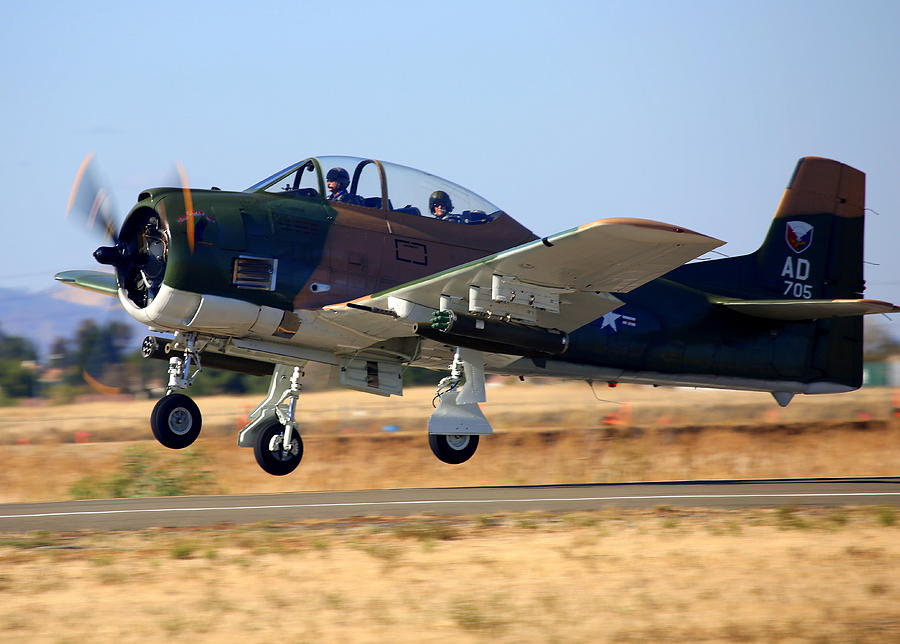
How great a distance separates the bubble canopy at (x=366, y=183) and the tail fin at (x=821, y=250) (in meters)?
5.79

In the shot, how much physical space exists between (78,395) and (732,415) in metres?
30.8

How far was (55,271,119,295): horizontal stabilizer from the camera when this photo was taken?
1550 centimetres

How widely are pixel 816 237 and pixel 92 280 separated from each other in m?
11.5

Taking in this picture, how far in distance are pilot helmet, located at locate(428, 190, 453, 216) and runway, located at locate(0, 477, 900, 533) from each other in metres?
3.68

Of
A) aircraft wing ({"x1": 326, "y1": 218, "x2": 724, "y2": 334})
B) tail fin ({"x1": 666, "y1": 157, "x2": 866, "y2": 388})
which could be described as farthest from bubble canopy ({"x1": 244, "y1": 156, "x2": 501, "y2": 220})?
tail fin ({"x1": 666, "y1": 157, "x2": 866, "y2": 388})

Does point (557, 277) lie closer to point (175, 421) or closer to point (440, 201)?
point (440, 201)

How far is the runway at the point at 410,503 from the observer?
1027 cm

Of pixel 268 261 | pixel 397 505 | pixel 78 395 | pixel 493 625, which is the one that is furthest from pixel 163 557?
pixel 78 395

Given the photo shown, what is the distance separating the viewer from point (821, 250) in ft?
53.9

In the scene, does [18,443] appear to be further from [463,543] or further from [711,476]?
[463,543]

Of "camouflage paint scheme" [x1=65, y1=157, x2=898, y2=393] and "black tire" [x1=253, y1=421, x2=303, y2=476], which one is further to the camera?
"black tire" [x1=253, y1=421, x2=303, y2=476]

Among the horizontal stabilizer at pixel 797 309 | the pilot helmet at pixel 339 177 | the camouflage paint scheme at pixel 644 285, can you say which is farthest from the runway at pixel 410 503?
the pilot helmet at pixel 339 177

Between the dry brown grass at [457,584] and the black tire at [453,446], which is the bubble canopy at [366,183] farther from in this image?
the dry brown grass at [457,584]

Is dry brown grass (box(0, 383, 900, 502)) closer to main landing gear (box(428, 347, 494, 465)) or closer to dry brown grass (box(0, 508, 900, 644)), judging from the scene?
main landing gear (box(428, 347, 494, 465))
